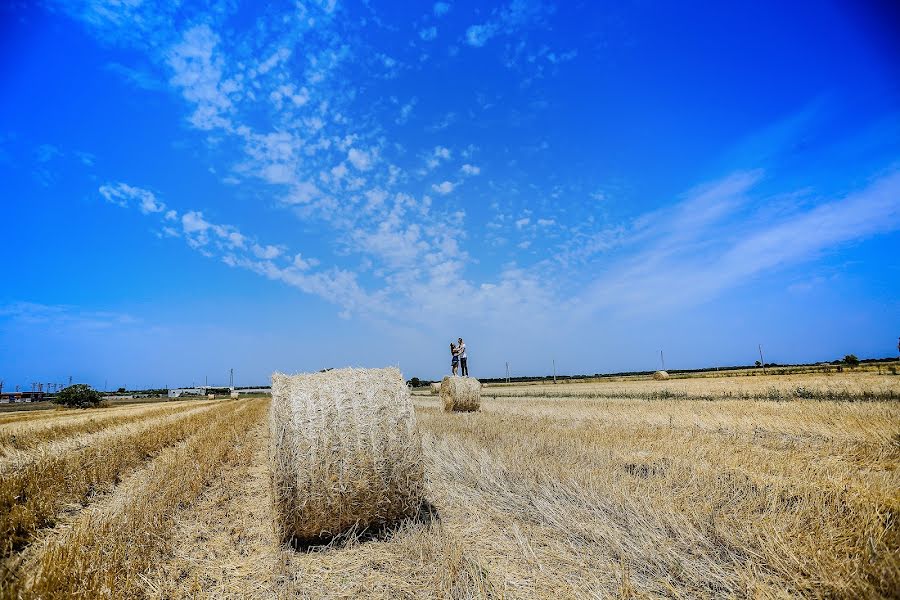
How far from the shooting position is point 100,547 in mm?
3451

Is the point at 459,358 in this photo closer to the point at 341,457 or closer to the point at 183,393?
the point at 341,457

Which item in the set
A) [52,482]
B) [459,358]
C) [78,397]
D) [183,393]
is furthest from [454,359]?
[183,393]

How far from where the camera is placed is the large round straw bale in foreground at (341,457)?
430 cm

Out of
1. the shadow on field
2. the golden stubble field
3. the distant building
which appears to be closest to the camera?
the golden stubble field

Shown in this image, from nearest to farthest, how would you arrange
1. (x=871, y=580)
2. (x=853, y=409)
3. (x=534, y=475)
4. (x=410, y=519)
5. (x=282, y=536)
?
(x=871, y=580), (x=282, y=536), (x=410, y=519), (x=534, y=475), (x=853, y=409)

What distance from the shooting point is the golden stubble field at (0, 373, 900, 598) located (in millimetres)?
2982

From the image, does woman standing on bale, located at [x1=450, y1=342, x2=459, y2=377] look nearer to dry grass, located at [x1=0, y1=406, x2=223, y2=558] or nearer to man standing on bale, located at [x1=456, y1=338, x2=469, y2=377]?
man standing on bale, located at [x1=456, y1=338, x2=469, y2=377]

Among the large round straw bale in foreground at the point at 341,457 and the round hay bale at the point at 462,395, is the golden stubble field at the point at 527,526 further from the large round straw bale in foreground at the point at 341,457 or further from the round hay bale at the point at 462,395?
the round hay bale at the point at 462,395

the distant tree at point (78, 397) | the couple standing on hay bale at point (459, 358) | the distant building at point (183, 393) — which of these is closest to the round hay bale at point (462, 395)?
the couple standing on hay bale at point (459, 358)

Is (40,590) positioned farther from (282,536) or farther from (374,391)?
(374,391)

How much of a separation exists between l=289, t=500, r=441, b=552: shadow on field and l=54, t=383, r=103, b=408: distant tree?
1550 inches

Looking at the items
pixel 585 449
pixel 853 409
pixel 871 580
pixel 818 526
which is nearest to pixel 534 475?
pixel 585 449

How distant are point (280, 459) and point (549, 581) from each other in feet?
8.95

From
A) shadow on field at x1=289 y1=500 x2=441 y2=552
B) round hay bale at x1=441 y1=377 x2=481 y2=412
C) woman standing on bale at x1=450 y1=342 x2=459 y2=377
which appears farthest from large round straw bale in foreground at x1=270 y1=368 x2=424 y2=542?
woman standing on bale at x1=450 y1=342 x2=459 y2=377
